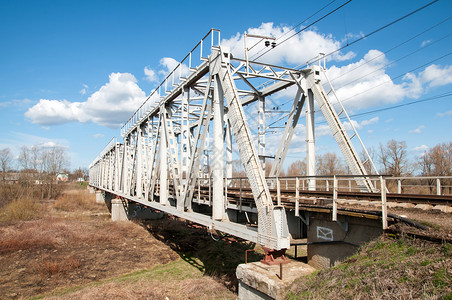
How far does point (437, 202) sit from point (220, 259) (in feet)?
43.8

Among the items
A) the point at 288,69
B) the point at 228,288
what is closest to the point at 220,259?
the point at 228,288

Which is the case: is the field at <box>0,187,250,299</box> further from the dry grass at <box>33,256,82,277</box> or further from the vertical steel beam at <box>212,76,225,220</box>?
the vertical steel beam at <box>212,76,225,220</box>

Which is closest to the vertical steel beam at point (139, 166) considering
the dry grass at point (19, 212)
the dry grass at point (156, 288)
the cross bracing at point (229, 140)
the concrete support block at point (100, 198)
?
the cross bracing at point (229, 140)

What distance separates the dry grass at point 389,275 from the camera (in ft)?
15.4

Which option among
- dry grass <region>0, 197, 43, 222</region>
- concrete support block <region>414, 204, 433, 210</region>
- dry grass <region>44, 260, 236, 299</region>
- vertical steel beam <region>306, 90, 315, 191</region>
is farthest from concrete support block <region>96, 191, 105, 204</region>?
concrete support block <region>414, 204, 433, 210</region>

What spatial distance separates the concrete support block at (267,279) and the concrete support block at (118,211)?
98.7 feet

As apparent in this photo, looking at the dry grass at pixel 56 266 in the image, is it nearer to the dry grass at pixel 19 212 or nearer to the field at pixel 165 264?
the field at pixel 165 264

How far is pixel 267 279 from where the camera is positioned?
7605mm

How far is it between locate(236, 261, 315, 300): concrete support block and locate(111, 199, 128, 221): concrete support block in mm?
30092

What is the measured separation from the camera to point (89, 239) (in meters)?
25.4

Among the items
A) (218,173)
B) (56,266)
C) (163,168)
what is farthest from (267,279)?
(56,266)

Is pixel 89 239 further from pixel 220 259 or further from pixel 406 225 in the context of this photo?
pixel 406 225

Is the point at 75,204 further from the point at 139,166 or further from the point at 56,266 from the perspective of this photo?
the point at 56,266

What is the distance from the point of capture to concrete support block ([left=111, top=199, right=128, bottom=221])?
1385 inches
